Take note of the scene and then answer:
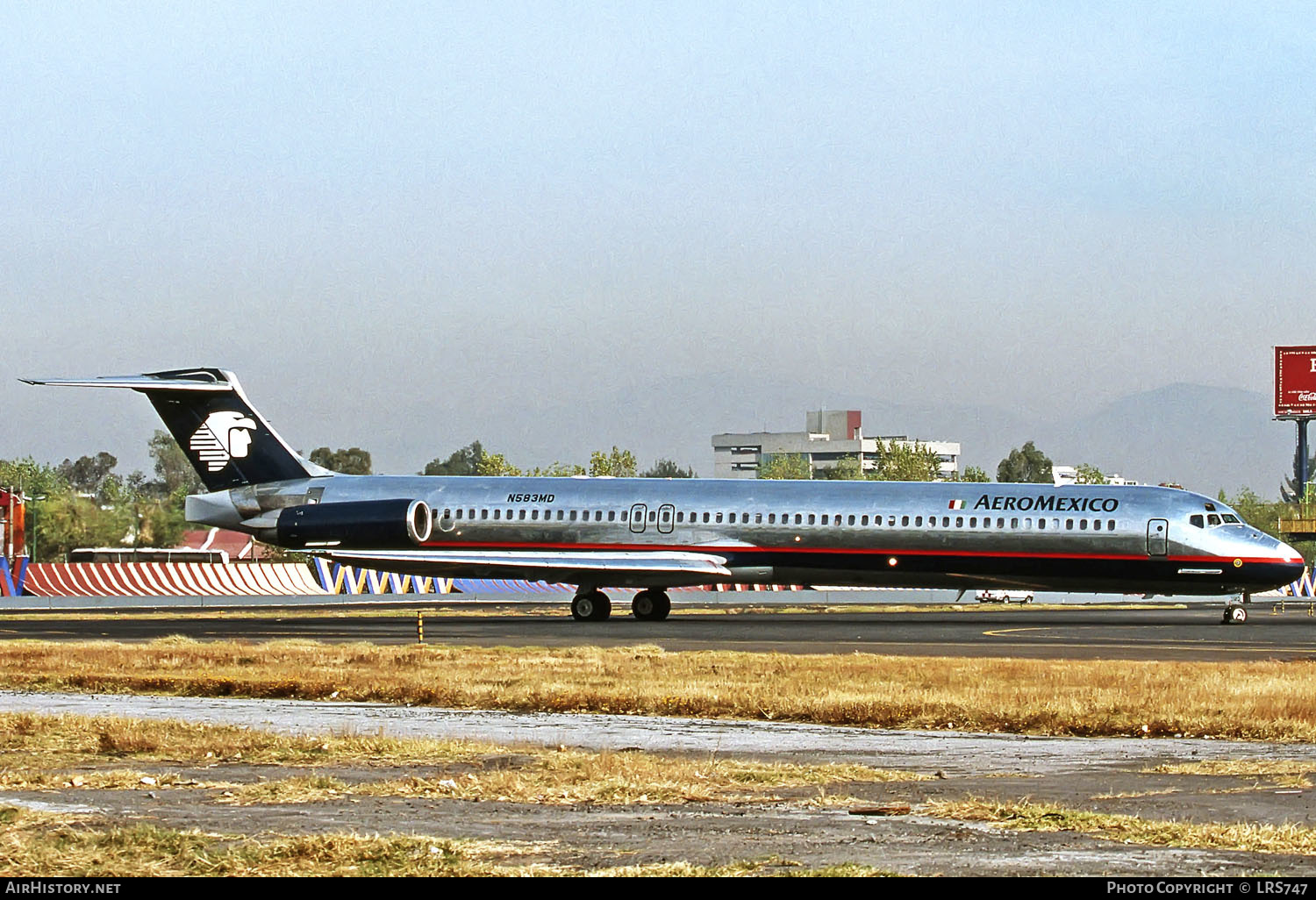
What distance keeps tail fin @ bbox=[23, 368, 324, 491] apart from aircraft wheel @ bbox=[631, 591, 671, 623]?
9.78 meters

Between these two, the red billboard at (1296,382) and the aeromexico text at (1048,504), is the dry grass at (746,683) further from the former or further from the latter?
the red billboard at (1296,382)

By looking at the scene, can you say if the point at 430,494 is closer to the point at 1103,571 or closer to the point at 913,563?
the point at 913,563

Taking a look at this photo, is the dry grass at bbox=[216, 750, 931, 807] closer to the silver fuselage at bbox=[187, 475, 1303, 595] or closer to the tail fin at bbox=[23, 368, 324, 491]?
the silver fuselage at bbox=[187, 475, 1303, 595]

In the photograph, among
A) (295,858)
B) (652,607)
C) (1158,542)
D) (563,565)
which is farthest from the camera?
(652,607)

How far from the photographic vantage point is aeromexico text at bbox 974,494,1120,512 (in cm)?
4259

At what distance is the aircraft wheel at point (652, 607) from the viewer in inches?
1773

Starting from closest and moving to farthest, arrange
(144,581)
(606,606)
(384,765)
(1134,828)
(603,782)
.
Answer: (1134,828) → (603,782) → (384,765) → (606,606) → (144,581)

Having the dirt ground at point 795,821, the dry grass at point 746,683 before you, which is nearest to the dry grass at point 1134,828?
the dirt ground at point 795,821

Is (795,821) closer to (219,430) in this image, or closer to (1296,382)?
(219,430)

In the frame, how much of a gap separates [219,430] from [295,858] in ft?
133

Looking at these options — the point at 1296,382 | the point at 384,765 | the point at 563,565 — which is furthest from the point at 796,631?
the point at 1296,382

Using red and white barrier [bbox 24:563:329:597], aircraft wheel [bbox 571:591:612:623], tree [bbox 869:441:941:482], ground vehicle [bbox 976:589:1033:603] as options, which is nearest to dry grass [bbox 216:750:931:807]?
aircraft wheel [bbox 571:591:612:623]

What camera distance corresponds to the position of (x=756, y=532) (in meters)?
43.8

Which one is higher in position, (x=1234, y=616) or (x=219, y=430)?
(x=219, y=430)
